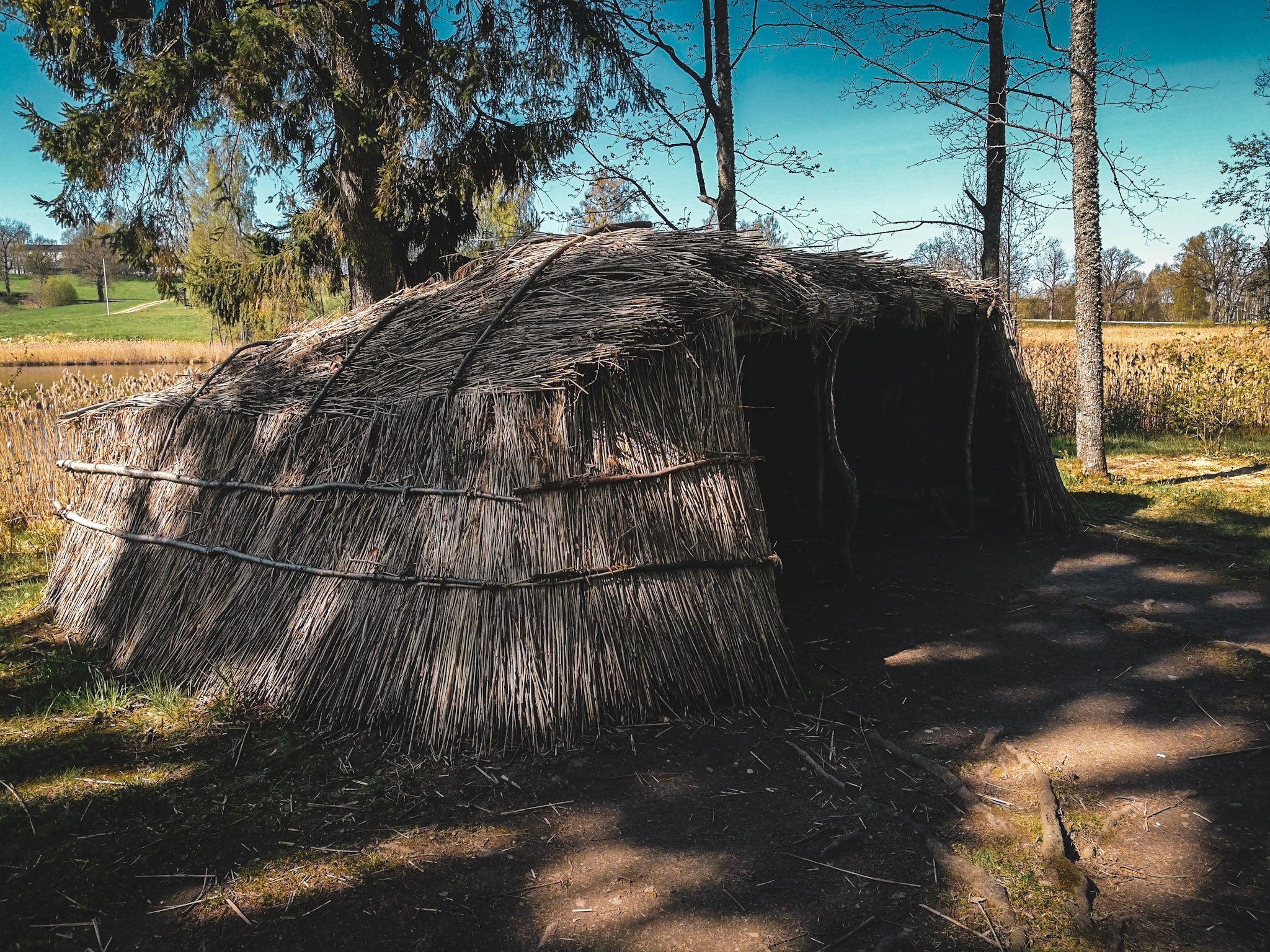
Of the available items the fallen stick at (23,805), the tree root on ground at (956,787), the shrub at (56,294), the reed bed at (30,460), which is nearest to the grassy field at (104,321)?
the shrub at (56,294)

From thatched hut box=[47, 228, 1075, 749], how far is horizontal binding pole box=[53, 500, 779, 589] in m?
0.01

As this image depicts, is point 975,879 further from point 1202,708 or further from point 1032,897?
point 1202,708

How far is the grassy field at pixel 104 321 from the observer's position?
157 ft

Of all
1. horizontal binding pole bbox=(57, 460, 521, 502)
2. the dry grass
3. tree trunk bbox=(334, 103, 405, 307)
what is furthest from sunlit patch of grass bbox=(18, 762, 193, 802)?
the dry grass

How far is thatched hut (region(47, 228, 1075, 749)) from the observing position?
12.3 ft

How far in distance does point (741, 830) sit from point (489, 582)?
1.61 metres

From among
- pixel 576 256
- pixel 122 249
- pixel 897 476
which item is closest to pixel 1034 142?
pixel 897 476

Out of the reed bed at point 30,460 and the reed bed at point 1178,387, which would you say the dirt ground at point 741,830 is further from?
the reed bed at point 1178,387

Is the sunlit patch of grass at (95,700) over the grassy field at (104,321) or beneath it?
beneath

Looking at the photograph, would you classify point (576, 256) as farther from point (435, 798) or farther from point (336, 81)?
point (336, 81)

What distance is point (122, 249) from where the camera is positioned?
966 centimetres

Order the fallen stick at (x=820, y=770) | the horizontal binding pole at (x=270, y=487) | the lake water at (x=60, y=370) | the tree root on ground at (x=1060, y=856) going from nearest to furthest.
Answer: the tree root on ground at (x=1060, y=856) → the fallen stick at (x=820, y=770) → the horizontal binding pole at (x=270, y=487) → the lake water at (x=60, y=370)

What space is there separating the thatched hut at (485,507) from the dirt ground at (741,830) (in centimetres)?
35

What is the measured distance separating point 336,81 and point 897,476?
8.13 m
